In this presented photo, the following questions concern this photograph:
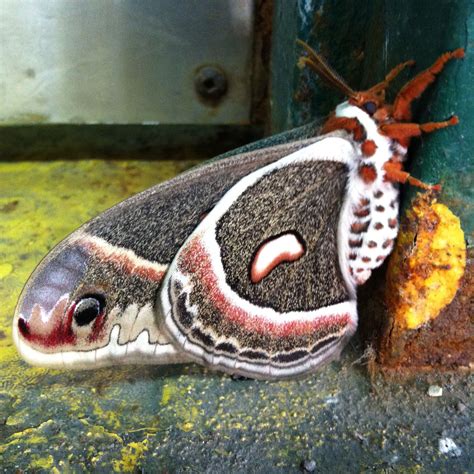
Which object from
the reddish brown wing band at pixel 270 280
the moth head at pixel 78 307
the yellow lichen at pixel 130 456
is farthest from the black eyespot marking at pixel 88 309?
the yellow lichen at pixel 130 456

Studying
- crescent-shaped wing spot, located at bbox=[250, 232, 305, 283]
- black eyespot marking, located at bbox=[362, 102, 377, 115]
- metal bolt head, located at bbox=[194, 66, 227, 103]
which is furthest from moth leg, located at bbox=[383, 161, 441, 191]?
metal bolt head, located at bbox=[194, 66, 227, 103]

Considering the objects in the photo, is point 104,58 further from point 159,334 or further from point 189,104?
point 159,334

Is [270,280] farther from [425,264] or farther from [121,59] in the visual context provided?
[121,59]

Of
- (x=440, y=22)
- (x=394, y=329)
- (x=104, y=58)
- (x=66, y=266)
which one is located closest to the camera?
(x=440, y=22)

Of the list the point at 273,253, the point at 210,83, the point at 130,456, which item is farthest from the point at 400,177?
the point at 210,83

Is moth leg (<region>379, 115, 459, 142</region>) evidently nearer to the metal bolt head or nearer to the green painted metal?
the green painted metal

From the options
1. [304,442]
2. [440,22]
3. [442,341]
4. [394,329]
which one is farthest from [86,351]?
[440,22]
